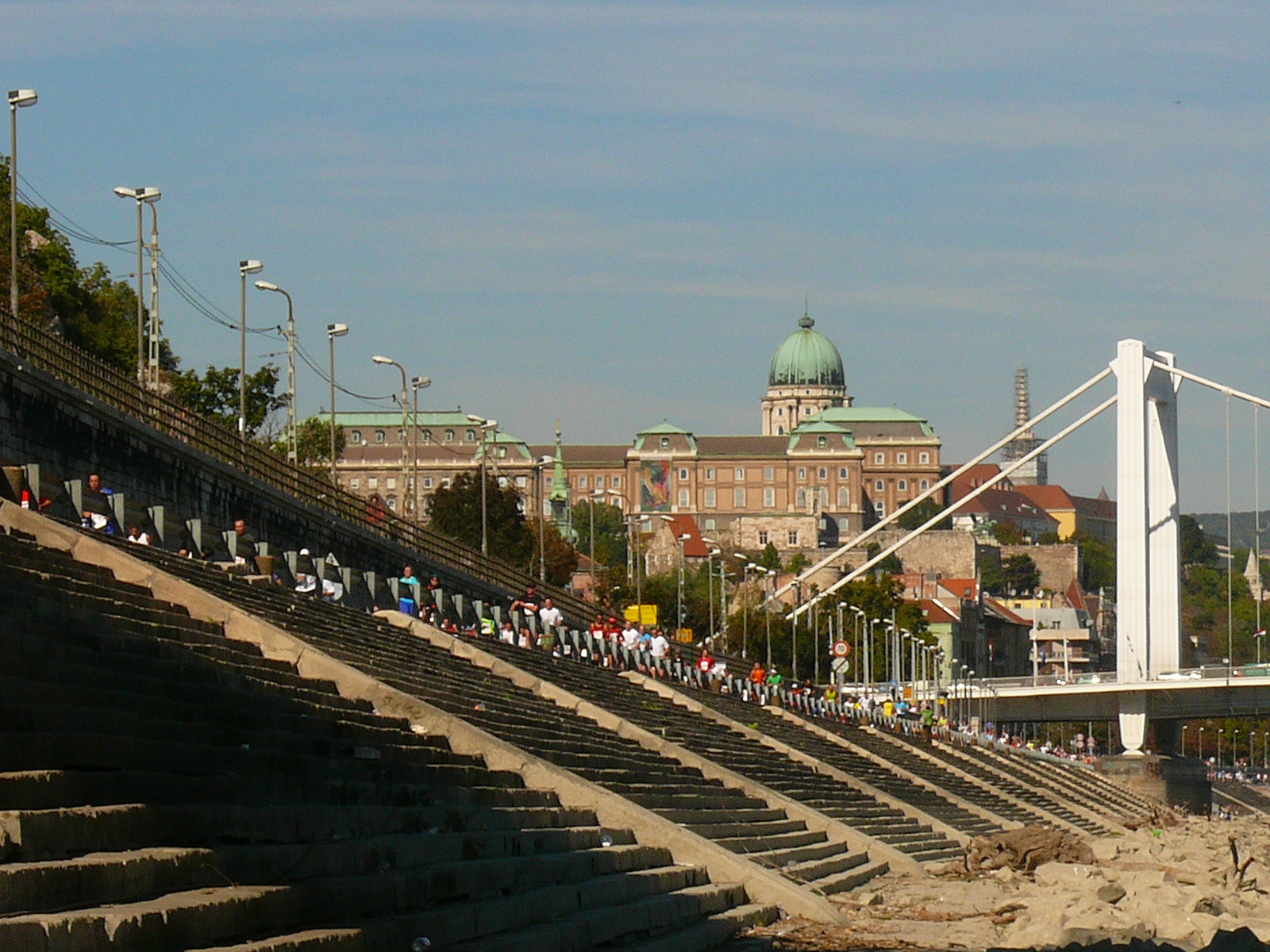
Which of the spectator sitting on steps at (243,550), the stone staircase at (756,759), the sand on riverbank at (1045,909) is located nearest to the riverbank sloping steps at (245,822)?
the sand on riverbank at (1045,909)

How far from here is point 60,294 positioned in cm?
6562

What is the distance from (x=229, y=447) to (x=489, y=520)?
54.8 m

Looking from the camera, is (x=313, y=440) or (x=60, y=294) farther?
(x=313, y=440)

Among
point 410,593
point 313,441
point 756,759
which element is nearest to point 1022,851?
point 756,759

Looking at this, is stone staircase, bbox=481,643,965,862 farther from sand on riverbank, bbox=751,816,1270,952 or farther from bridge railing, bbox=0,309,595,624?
bridge railing, bbox=0,309,595,624

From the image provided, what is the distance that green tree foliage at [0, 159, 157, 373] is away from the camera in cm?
6088

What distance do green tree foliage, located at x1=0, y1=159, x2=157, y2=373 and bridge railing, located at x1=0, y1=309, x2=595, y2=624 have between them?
1143 centimetres

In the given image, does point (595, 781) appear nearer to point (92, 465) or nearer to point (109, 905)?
point (109, 905)

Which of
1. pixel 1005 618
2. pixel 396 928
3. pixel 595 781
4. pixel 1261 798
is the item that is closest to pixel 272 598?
pixel 595 781

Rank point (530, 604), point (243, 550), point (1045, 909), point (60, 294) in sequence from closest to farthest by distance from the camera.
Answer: point (1045, 909) → point (243, 550) → point (530, 604) → point (60, 294)

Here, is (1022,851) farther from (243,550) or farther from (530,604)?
(530,604)

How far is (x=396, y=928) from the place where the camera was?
11.7 m

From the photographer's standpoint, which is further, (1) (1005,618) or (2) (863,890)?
(1) (1005,618)

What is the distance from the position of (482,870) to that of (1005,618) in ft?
607
